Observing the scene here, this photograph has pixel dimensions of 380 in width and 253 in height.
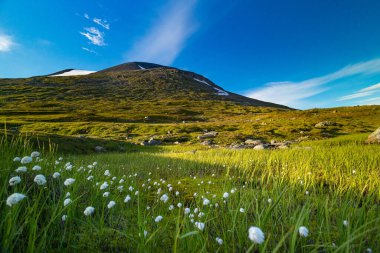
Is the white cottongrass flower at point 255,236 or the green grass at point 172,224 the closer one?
the white cottongrass flower at point 255,236

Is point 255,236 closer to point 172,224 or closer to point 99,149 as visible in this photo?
point 172,224

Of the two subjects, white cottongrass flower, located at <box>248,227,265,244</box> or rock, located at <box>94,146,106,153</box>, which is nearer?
white cottongrass flower, located at <box>248,227,265,244</box>

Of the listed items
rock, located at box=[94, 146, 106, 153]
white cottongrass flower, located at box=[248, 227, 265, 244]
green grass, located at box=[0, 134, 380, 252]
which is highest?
white cottongrass flower, located at box=[248, 227, 265, 244]

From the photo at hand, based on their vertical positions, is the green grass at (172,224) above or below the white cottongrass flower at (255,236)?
below

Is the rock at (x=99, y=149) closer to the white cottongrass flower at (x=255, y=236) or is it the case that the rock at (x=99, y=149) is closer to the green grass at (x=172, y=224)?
the green grass at (x=172, y=224)

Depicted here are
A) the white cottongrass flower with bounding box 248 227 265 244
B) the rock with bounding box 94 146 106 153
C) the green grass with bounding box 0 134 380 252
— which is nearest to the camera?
the white cottongrass flower with bounding box 248 227 265 244

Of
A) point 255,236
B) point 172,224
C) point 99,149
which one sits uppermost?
point 255,236

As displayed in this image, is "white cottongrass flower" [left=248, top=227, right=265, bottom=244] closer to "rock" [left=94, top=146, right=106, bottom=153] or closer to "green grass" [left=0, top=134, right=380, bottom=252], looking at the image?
"green grass" [left=0, top=134, right=380, bottom=252]

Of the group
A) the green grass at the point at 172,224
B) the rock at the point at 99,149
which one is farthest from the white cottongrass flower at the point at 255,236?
the rock at the point at 99,149

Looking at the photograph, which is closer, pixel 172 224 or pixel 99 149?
pixel 172 224

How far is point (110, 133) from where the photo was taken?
5719 centimetres

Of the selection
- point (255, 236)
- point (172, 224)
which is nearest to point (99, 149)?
point (172, 224)

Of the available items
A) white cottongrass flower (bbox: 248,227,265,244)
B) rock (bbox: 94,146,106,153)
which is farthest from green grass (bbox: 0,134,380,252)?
rock (bbox: 94,146,106,153)

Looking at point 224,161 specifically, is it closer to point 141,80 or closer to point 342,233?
point 342,233
